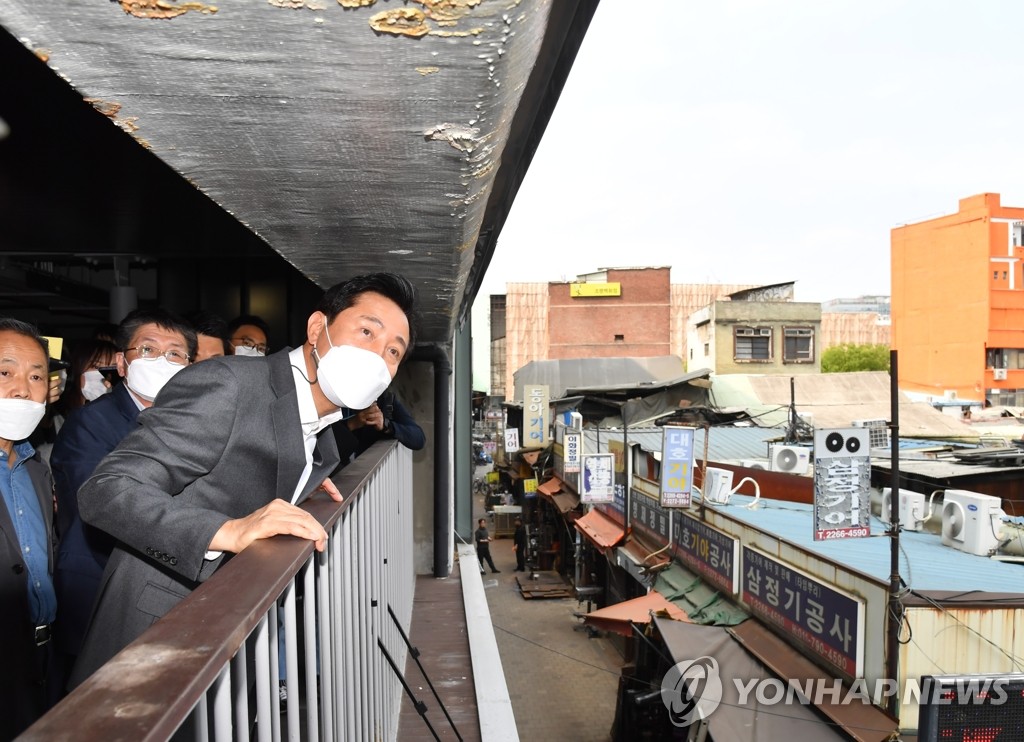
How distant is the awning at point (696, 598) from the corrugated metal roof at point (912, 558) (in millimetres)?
1336

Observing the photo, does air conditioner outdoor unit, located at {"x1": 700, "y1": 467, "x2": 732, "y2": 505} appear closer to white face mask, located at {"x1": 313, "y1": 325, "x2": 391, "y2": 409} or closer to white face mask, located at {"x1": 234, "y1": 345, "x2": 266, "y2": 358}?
white face mask, located at {"x1": 234, "y1": 345, "x2": 266, "y2": 358}

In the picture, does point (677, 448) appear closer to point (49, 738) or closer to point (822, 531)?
point (822, 531)

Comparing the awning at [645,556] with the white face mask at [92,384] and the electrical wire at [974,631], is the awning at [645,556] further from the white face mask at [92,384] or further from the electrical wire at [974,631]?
the white face mask at [92,384]

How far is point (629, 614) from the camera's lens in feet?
39.7

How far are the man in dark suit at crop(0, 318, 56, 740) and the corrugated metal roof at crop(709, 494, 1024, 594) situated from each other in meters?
7.40

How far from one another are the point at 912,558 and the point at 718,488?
366cm

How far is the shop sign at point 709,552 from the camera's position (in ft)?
35.9

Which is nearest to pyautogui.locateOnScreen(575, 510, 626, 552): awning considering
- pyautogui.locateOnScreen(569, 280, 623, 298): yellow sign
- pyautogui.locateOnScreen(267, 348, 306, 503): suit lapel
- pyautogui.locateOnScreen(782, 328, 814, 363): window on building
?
pyautogui.locateOnScreen(267, 348, 306, 503): suit lapel

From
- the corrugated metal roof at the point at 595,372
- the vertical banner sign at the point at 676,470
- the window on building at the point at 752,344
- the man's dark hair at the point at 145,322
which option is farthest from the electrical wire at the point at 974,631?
the window on building at the point at 752,344

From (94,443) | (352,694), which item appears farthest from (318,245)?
(352,694)

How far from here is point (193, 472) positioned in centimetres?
190

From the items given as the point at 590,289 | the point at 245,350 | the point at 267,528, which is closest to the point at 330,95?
the point at 267,528

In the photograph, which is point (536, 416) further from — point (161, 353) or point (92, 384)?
point (161, 353)

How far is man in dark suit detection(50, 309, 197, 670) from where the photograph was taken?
99.3 inches
